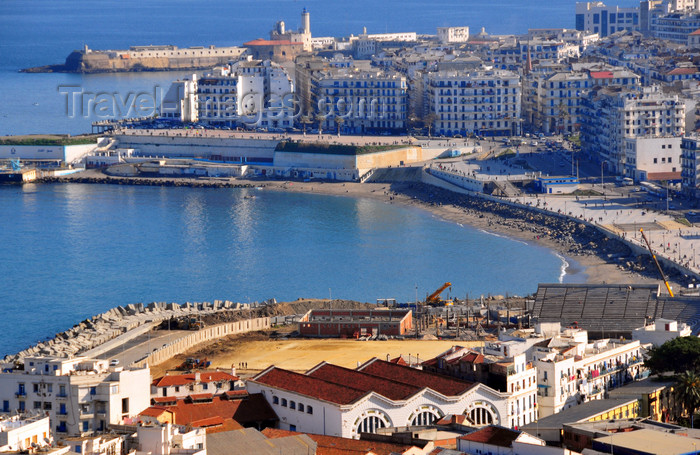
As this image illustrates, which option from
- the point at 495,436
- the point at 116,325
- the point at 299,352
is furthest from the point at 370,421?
the point at 116,325

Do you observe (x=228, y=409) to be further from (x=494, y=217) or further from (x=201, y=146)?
(x=201, y=146)

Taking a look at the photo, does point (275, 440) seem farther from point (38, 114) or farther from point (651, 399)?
point (38, 114)

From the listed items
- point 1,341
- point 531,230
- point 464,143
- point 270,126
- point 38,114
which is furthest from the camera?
point 38,114

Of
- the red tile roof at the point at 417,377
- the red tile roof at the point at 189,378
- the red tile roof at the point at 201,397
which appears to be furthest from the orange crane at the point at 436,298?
the red tile roof at the point at 201,397

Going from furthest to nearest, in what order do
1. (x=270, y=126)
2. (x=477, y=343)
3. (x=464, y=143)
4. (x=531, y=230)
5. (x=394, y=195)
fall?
(x=270, y=126) → (x=464, y=143) → (x=394, y=195) → (x=531, y=230) → (x=477, y=343)

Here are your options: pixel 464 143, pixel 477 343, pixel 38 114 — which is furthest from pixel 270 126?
pixel 477 343

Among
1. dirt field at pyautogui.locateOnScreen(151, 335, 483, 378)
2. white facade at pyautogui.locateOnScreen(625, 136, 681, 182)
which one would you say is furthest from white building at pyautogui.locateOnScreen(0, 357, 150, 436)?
white facade at pyautogui.locateOnScreen(625, 136, 681, 182)

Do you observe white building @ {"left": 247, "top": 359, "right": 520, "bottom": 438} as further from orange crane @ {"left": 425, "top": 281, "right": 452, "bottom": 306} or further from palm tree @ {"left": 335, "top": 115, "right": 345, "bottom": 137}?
palm tree @ {"left": 335, "top": 115, "right": 345, "bottom": 137}
